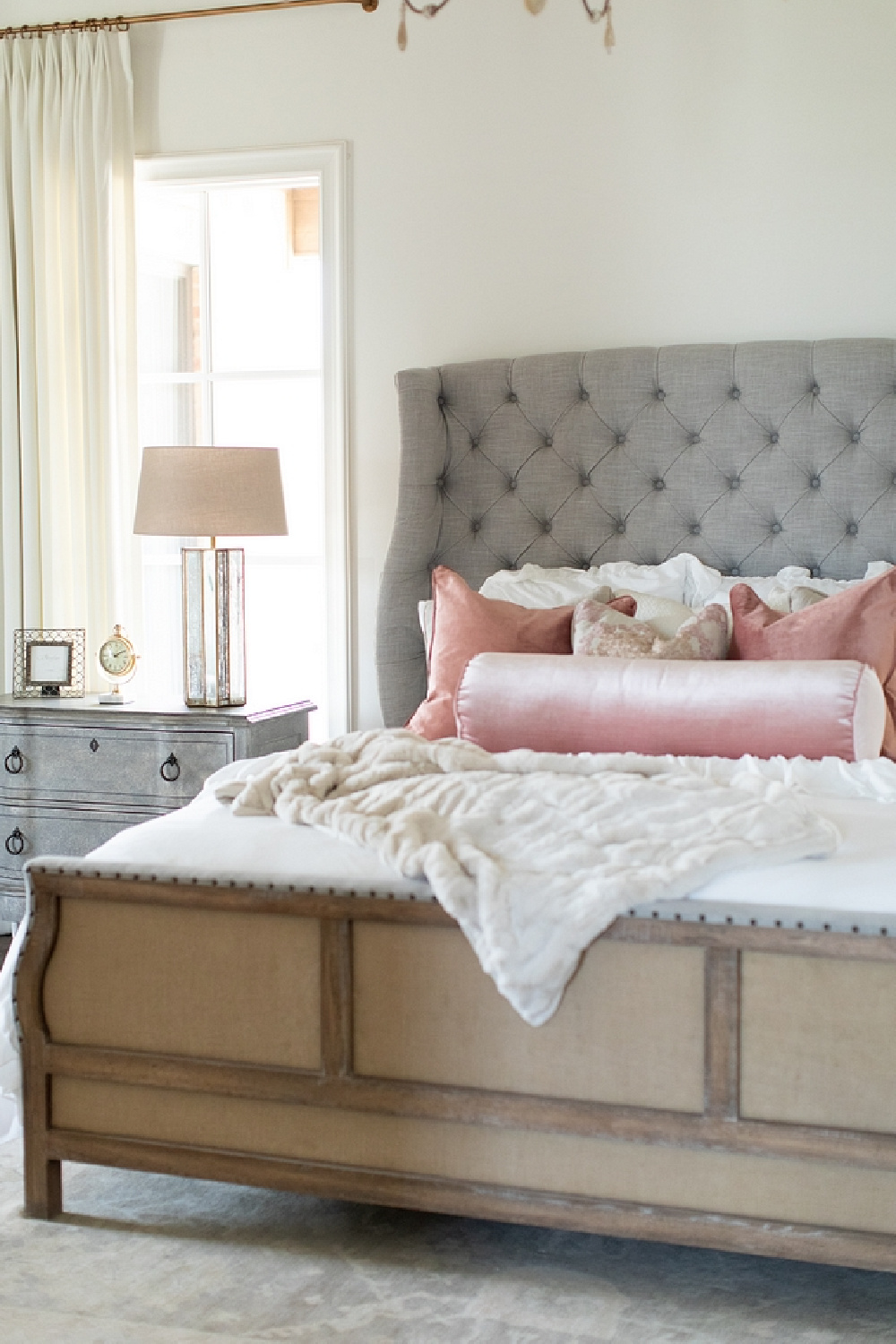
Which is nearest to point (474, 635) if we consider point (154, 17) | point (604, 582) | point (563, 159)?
point (604, 582)

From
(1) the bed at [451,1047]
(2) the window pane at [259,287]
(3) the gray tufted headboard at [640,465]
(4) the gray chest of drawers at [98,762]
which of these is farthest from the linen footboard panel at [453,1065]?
(2) the window pane at [259,287]

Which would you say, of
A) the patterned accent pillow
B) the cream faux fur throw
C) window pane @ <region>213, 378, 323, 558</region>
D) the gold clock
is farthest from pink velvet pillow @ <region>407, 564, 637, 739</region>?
the gold clock

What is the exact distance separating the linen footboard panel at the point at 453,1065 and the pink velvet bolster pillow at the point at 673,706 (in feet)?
2.21

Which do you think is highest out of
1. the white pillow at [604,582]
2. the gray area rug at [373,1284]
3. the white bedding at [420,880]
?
the white pillow at [604,582]

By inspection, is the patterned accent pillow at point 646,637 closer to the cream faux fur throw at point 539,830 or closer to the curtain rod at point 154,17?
the cream faux fur throw at point 539,830

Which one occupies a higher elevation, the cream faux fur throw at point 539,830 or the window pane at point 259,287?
the window pane at point 259,287

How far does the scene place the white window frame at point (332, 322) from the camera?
347 cm

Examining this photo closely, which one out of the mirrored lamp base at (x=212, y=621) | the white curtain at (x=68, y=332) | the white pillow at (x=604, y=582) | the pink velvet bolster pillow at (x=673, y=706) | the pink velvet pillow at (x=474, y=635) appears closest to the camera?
the pink velvet bolster pillow at (x=673, y=706)

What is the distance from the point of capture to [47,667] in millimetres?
3510

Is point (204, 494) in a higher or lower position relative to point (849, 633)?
higher

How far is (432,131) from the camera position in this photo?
133 inches

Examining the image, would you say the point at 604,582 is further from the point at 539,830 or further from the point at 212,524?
the point at 539,830

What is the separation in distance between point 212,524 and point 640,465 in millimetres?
1027

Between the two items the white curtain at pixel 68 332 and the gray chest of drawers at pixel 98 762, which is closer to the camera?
the gray chest of drawers at pixel 98 762
